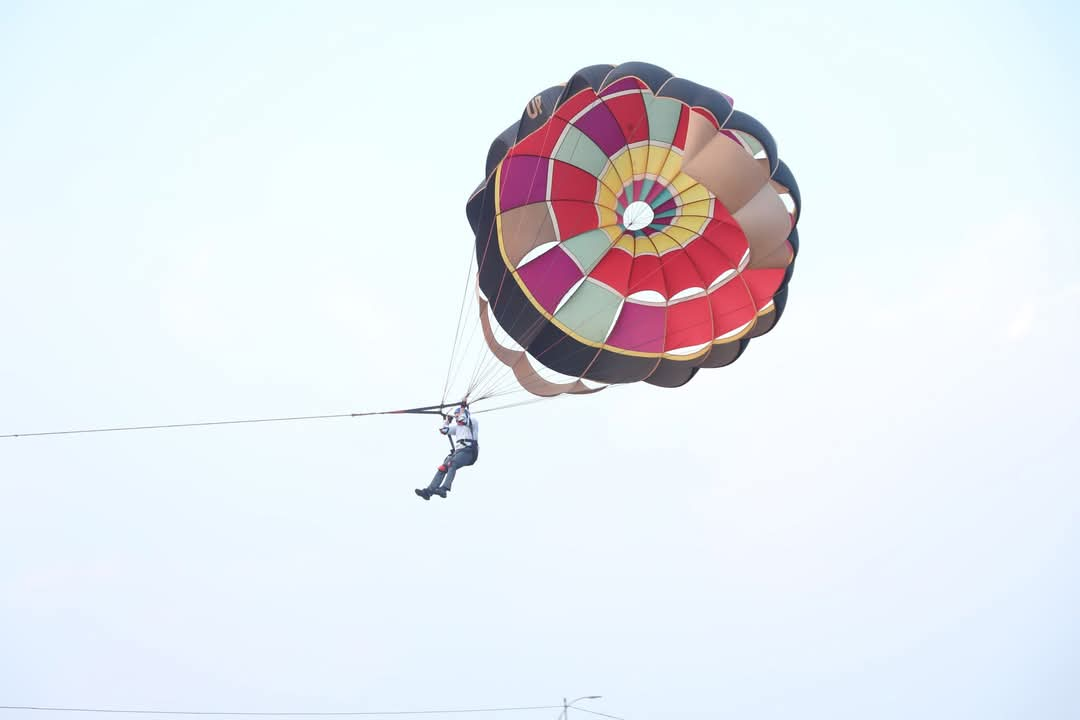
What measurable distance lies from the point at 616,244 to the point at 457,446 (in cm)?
426

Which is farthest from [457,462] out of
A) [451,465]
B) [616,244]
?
[616,244]

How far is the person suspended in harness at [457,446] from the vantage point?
1716 centimetres

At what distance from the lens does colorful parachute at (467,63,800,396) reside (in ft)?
57.5

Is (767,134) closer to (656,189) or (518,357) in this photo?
(656,189)

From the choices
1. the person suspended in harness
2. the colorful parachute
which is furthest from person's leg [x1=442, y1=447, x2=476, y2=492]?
the colorful parachute

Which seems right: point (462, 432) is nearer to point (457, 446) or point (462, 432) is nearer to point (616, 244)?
point (457, 446)

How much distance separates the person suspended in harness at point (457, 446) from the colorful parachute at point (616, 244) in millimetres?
1895

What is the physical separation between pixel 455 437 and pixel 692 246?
4932 mm

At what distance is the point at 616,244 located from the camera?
1895 cm

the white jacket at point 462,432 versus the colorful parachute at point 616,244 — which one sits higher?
the colorful parachute at point 616,244

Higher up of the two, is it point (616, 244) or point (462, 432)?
point (616, 244)

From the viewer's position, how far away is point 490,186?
18.3m

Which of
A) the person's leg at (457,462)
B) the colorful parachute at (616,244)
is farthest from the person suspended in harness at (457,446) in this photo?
the colorful parachute at (616,244)

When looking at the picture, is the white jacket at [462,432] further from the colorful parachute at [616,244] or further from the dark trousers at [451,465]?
the colorful parachute at [616,244]
